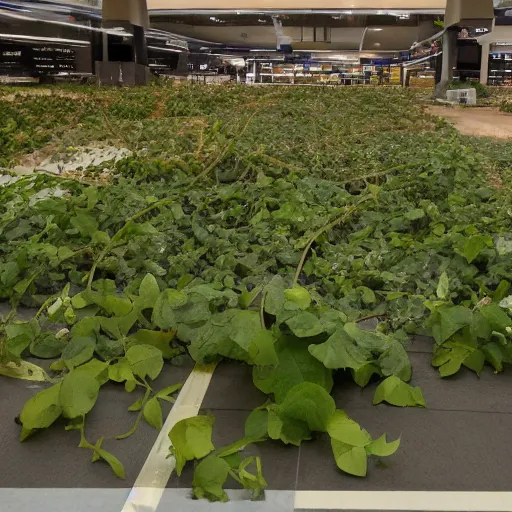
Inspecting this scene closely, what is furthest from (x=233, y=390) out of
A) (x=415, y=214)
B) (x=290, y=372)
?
(x=415, y=214)

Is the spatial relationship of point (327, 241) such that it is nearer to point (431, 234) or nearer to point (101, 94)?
point (431, 234)

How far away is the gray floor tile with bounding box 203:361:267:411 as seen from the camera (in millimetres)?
1247

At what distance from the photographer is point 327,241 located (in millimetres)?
1974

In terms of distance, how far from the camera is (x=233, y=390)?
130 centimetres

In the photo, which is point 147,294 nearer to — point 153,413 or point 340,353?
point 153,413

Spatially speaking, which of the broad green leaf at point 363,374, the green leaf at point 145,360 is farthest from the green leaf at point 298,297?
the green leaf at point 145,360

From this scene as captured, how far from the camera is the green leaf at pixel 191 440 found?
101 cm

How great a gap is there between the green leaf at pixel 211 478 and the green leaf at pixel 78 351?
45 centimetres

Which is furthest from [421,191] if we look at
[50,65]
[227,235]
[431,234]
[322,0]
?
[322,0]

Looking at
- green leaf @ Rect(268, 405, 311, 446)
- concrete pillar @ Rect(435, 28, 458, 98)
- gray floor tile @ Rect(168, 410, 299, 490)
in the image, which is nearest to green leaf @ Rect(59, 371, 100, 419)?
gray floor tile @ Rect(168, 410, 299, 490)

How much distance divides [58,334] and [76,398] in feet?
1.16

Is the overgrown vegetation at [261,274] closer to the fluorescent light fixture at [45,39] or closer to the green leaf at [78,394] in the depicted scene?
the green leaf at [78,394]

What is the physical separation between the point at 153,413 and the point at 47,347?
385 millimetres

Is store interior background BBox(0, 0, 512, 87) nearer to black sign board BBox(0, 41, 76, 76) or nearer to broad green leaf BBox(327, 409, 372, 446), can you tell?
black sign board BBox(0, 41, 76, 76)
